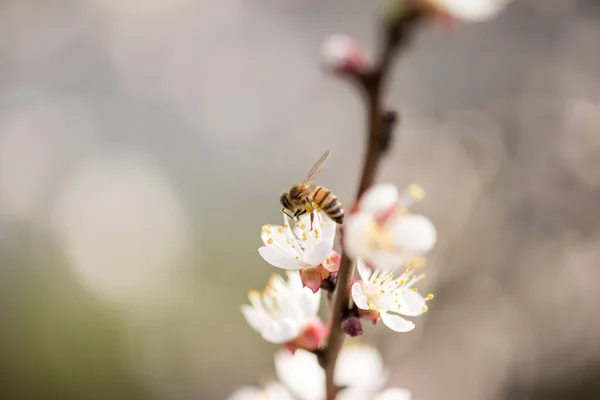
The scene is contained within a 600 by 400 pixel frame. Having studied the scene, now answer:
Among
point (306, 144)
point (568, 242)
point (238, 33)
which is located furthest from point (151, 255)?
point (568, 242)

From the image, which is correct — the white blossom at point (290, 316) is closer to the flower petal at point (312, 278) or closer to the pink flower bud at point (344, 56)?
the flower petal at point (312, 278)

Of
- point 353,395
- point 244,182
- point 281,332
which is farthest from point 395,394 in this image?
point 244,182

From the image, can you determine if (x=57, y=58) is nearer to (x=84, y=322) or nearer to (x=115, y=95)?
(x=115, y=95)

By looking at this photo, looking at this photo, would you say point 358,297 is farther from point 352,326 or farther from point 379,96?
point 379,96

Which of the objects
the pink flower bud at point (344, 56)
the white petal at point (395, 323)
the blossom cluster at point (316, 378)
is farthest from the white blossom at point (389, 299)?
the pink flower bud at point (344, 56)

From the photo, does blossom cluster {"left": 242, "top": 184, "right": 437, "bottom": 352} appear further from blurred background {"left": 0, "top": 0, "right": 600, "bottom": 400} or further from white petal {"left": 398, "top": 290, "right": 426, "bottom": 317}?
blurred background {"left": 0, "top": 0, "right": 600, "bottom": 400}

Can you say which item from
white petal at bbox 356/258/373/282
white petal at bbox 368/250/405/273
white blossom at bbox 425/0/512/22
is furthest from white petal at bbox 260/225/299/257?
white blossom at bbox 425/0/512/22
